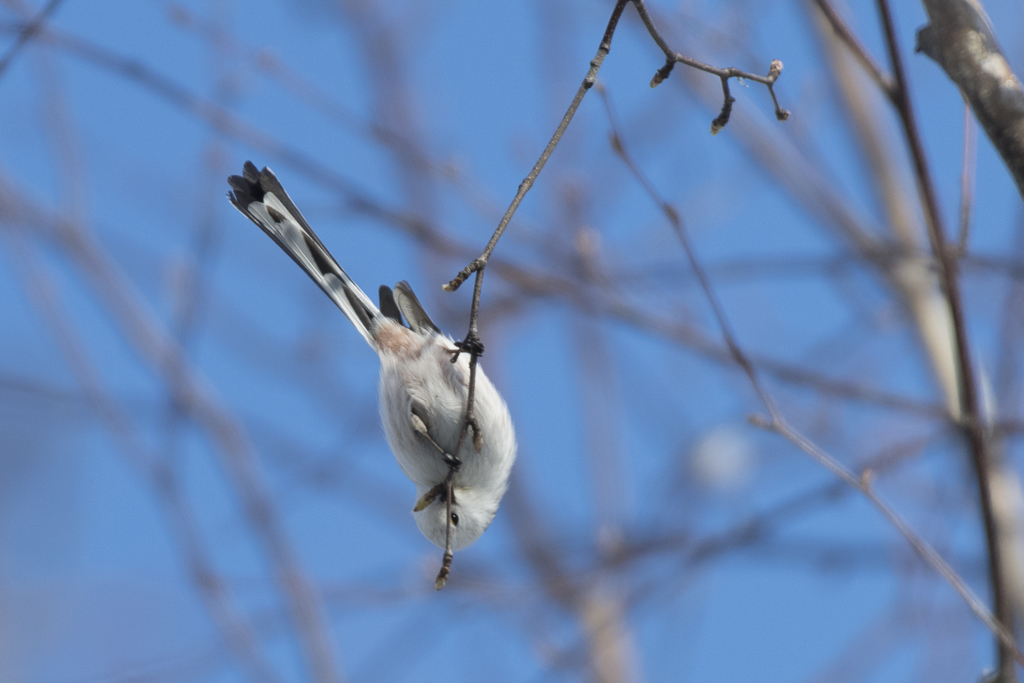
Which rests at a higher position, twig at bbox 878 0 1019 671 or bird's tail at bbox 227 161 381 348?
bird's tail at bbox 227 161 381 348

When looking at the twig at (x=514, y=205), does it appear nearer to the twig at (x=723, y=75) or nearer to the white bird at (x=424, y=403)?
the twig at (x=723, y=75)

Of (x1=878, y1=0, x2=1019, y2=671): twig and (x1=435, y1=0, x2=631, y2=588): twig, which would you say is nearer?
(x1=435, y1=0, x2=631, y2=588): twig

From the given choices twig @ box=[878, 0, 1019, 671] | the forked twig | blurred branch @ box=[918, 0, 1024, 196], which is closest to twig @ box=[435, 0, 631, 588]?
the forked twig

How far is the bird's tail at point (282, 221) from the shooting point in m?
Result: 2.06

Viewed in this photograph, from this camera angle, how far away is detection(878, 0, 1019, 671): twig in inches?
64.9

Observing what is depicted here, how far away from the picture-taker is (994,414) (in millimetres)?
2754

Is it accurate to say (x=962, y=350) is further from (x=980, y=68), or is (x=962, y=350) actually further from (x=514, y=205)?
(x=514, y=205)

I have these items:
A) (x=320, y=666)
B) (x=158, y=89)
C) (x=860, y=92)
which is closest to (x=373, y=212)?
(x=158, y=89)

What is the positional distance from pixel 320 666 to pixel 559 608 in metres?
1.50

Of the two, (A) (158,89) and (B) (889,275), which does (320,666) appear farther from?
(B) (889,275)

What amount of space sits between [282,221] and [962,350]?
149cm

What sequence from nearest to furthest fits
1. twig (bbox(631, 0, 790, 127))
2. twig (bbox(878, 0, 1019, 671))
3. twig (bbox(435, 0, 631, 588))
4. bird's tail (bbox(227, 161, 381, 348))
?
twig (bbox(435, 0, 631, 588)) → twig (bbox(631, 0, 790, 127)) → twig (bbox(878, 0, 1019, 671)) → bird's tail (bbox(227, 161, 381, 348))

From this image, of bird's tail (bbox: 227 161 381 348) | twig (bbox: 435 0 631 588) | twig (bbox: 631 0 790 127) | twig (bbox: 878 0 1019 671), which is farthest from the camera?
bird's tail (bbox: 227 161 381 348)

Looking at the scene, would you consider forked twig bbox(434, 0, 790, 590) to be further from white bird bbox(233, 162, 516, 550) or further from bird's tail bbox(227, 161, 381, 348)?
bird's tail bbox(227, 161, 381, 348)
